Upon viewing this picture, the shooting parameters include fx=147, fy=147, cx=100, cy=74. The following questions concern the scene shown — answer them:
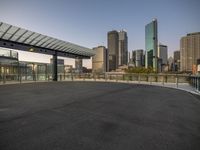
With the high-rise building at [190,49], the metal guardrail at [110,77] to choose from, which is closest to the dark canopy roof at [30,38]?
the metal guardrail at [110,77]

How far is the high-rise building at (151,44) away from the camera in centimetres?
15098

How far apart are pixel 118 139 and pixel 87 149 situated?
2.27 ft

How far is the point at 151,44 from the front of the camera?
166 m

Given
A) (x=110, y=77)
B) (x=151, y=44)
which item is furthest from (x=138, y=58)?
(x=110, y=77)

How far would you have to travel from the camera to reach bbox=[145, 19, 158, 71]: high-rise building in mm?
150975

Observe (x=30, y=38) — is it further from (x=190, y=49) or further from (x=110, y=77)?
(x=190, y=49)

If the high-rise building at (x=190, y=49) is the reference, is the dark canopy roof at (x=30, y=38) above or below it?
below

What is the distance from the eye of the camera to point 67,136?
2.94 metres

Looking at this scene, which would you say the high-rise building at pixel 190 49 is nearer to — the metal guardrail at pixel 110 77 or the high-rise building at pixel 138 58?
the high-rise building at pixel 138 58

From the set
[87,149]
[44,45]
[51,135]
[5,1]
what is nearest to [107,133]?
[87,149]

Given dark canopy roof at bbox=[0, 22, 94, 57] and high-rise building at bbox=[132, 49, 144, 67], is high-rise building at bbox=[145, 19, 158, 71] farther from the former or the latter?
dark canopy roof at bbox=[0, 22, 94, 57]

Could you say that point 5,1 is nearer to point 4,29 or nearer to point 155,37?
point 4,29

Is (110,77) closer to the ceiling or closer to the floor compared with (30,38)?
closer to the floor

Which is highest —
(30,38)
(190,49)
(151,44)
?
(151,44)
